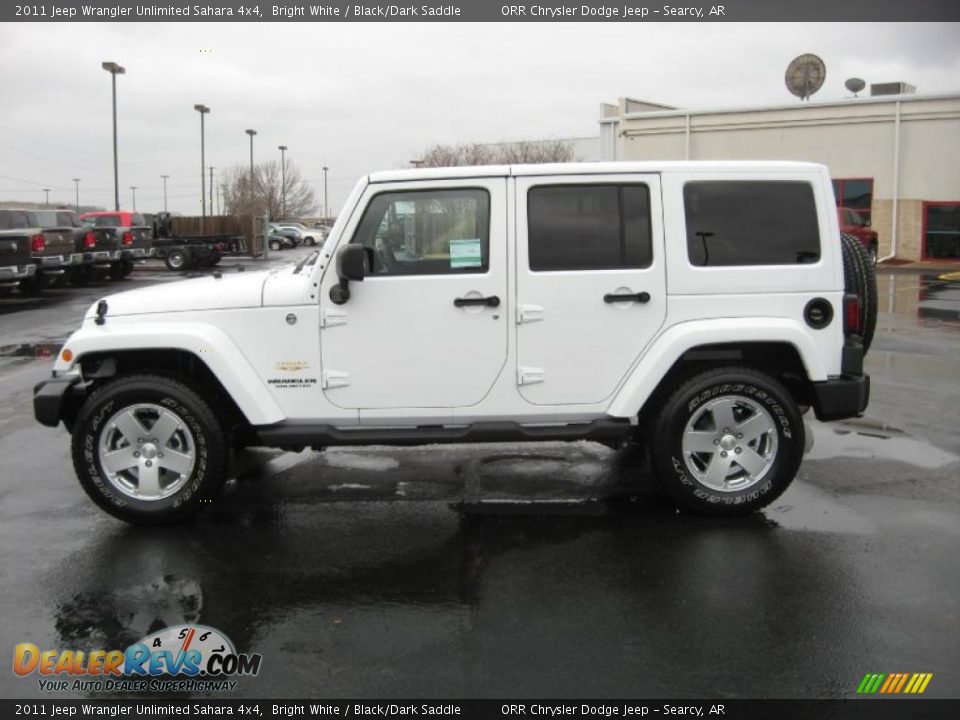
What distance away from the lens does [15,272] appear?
19172 millimetres

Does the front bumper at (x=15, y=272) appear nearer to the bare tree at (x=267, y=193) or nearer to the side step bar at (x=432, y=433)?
the side step bar at (x=432, y=433)

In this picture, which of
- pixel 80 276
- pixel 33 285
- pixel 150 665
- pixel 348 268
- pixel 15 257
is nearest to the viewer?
pixel 150 665

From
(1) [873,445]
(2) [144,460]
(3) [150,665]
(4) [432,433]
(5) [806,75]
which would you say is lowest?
(3) [150,665]

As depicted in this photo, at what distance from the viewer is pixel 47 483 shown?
6285 mm

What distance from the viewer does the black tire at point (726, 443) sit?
5332 millimetres

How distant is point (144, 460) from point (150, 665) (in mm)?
1808

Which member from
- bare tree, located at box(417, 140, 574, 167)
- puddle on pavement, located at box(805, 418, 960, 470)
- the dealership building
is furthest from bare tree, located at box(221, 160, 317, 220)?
puddle on pavement, located at box(805, 418, 960, 470)

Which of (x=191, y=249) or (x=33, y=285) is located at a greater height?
(x=191, y=249)

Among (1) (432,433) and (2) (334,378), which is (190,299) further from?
(1) (432,433)

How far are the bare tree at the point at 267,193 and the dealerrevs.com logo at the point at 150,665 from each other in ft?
214

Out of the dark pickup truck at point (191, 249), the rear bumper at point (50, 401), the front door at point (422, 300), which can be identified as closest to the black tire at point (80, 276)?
the dark pickup truck at point (191, 249)

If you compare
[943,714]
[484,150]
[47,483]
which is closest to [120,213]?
[484,150]

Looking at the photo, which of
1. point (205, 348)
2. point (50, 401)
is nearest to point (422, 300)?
point (205, 348)

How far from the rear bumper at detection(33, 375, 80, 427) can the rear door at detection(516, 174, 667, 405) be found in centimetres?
267
